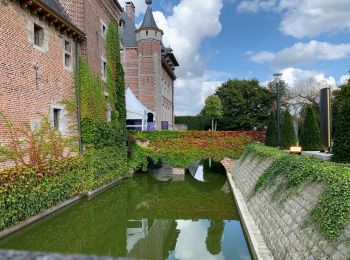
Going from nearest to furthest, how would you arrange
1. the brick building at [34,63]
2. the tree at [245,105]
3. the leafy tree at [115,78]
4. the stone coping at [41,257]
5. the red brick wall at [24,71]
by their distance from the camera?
the stone coping at [41,257] < the red brick wall at [24,71] < the brick building at [34,63] < the leafy tree at [115,78] < the tree at [245,105]

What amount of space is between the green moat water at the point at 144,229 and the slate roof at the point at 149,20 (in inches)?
830

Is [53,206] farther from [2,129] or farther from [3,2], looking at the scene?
[3,2]

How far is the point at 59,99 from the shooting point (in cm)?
1513

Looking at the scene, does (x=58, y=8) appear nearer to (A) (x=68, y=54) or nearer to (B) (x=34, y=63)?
(A) (x=68, y=54)

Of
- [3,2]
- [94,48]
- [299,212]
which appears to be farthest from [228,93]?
[299,212]

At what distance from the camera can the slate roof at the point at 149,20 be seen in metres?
35.0

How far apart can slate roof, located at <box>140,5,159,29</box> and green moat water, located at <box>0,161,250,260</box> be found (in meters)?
21.1

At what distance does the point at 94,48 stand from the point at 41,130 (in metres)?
7.07

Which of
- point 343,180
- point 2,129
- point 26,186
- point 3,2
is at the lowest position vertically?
point 26,186

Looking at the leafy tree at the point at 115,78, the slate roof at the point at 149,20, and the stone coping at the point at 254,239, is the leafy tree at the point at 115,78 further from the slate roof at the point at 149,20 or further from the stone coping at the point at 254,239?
the slate roof at the point at 149,20

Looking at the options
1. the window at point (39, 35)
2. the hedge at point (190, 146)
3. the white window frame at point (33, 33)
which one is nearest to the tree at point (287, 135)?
the hedge at point (190, 146)

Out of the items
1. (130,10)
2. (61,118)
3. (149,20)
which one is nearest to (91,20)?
(61,118)

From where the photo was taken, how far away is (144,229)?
1180 cm

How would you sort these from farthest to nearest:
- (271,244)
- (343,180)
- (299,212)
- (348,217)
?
(271,244) → (299,212) → (343,180) → (348,217)
